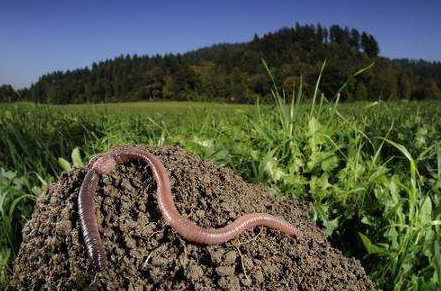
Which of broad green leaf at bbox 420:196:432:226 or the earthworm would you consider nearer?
the earthworm

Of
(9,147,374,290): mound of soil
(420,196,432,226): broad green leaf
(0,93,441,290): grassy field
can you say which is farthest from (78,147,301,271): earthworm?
(420,196,432,226): broad green leaf

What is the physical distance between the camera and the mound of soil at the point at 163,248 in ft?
7.53

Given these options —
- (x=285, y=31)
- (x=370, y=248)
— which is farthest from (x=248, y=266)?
(x=285, y=31)

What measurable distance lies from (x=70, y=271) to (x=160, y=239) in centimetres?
43

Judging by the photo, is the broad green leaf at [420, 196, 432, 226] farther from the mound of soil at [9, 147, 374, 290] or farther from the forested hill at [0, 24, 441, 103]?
the forested hill at [0, 24, 441, 103]

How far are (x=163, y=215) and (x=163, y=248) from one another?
15 centimetres

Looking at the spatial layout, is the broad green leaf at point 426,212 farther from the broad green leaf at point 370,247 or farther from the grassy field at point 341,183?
the broad green leaf at point 370,247

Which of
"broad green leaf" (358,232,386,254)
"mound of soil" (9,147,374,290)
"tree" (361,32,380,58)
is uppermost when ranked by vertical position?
"tree" (361,32,380,58)

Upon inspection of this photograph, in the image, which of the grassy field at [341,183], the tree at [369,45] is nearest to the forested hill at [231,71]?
the tree at [369,45]

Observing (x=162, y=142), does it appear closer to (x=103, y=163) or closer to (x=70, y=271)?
(x=103, y=163)

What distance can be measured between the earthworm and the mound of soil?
4 cm

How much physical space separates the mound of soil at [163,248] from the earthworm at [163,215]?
44mm

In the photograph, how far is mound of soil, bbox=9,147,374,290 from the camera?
229 centimetres

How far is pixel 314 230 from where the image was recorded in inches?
124
